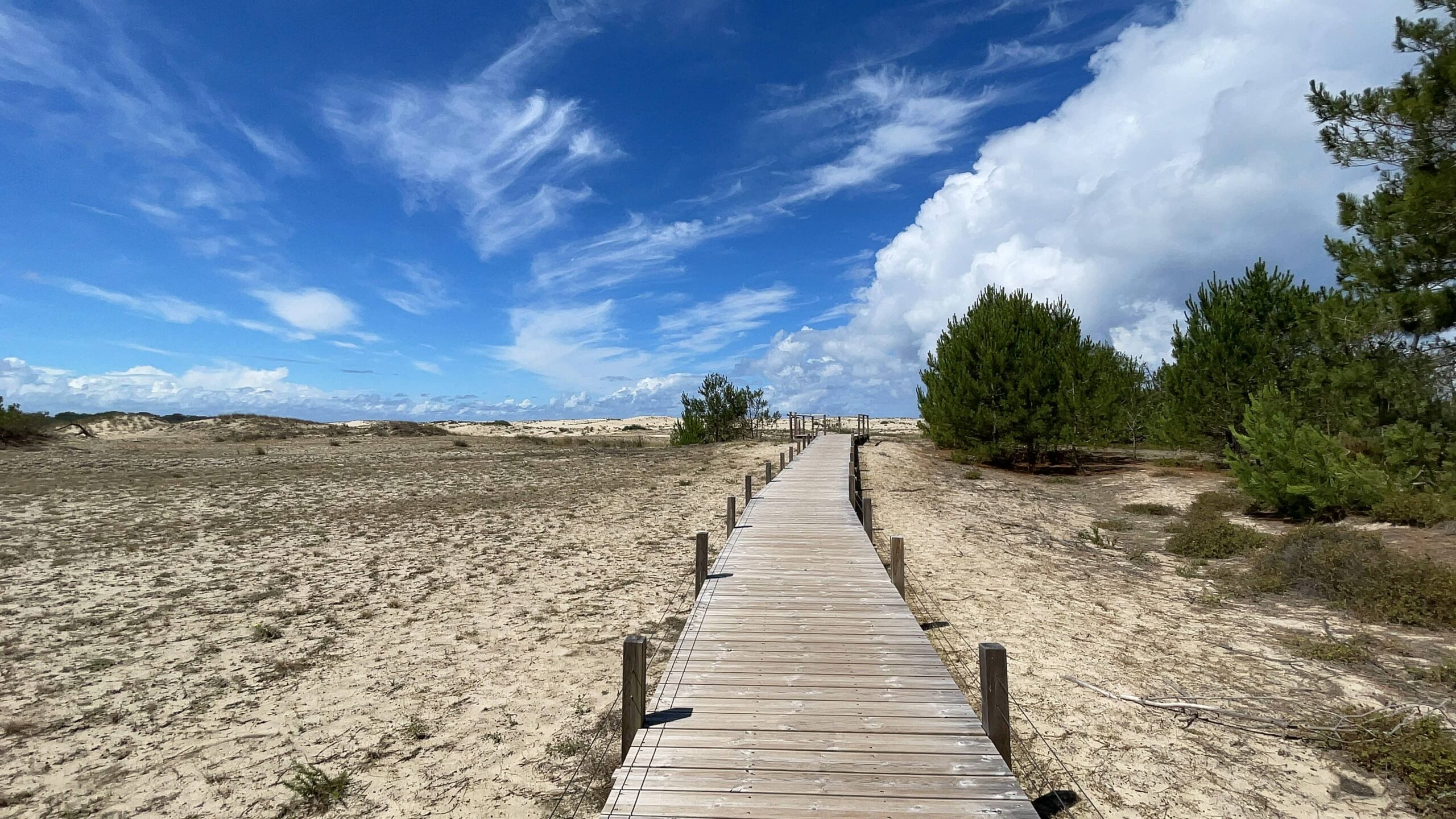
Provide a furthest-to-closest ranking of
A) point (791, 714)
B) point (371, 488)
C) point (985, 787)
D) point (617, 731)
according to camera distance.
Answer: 1. point (371, 488)
2. point (617, 731)
3. point (791, 714)
4. point (985, 787)

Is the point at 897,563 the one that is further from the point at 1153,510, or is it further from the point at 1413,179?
the point at 1153,510

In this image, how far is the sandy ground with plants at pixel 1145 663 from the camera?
18.0 feet

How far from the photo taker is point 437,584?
11.2 m

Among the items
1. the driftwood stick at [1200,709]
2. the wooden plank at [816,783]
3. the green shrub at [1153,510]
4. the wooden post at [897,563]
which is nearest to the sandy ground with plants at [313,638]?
the wooden plank at [816,783]

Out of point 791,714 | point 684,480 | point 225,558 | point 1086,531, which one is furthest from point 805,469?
point 791,714

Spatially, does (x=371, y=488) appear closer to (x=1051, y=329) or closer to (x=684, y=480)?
(x=684, y=480)

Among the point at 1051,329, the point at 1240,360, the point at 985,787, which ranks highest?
the point at 1051,329

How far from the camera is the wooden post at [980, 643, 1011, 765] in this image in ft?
15.0

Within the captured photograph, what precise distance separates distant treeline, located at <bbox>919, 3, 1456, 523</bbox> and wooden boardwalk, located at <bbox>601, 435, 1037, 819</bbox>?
9648 mm

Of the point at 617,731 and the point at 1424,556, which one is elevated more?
the point at 1424,556

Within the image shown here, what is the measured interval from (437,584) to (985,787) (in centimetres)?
985

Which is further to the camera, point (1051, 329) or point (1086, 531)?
point (1051, 329)

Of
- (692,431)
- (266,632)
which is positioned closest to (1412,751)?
(266,632)

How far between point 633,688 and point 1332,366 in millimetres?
15992
